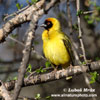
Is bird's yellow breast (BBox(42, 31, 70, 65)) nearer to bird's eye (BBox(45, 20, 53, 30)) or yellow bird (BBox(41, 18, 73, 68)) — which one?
yellow bird (BBox(41, 18, 73, 68))

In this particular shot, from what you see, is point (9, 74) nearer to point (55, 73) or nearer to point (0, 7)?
point (0, 7)

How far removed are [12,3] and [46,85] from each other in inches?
87.0

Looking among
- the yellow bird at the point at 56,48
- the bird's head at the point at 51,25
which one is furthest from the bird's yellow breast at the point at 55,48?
the bird's head at the point at 51,25

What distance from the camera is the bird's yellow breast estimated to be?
12.7 feet

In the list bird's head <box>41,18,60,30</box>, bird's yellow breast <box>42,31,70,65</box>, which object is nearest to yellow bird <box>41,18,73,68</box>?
bird's yellow breast <box>42,31,70,65</box>

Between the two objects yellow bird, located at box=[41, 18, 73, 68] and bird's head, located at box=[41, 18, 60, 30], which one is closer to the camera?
yellow bird, located at box=[41, 18, 73, 68]

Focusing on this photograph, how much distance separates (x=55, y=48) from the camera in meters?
3.87

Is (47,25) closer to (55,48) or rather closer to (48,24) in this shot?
(48,24)

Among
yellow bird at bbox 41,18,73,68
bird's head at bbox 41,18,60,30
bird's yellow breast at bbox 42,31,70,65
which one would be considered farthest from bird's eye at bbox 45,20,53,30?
bird's yellow breast at bbox 42,31,70,65

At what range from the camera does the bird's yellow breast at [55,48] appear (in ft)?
12.7

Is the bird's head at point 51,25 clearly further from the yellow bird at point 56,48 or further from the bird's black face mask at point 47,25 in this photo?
the yellow bird at point 56,48

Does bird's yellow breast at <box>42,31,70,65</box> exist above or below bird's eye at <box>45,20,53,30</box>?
below

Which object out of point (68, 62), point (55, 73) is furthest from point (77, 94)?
point (55, 73)

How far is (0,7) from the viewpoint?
215 inches
